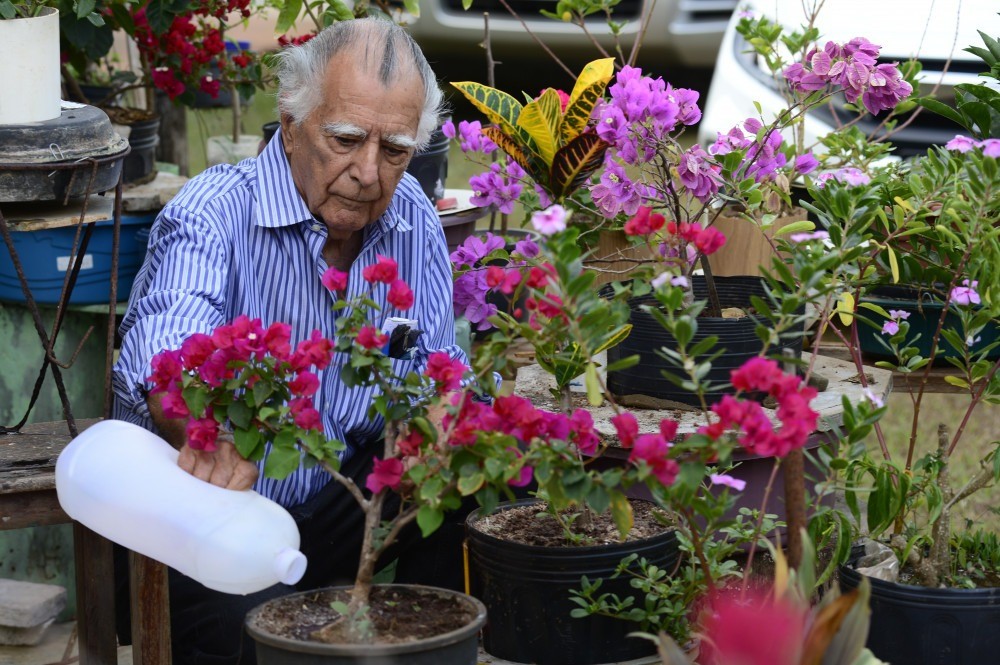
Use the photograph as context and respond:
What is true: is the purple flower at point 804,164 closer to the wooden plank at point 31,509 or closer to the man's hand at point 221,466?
the man's hand at point 221,466

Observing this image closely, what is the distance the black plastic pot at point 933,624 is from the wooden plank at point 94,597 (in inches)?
46.3

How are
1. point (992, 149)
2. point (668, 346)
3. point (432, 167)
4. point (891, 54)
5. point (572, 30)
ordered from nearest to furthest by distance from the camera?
point (992, 149)
point (668, 346)
point (432, 167)
point (891, 54)
point (572, 30)

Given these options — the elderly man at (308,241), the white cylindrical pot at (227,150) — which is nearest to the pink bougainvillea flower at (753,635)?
the elderly man at (308,241)

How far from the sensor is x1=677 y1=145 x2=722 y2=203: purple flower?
81.3 inches

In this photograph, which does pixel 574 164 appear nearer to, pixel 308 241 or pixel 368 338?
pixel 308 241

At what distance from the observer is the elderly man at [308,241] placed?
2.06 metres

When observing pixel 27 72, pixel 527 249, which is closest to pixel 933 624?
pixel 527 249

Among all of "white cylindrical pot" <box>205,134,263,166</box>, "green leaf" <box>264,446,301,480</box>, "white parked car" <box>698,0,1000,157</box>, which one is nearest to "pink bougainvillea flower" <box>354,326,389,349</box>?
"green leaf" <box>264,446,301,480</box>

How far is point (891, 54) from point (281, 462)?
106 inches

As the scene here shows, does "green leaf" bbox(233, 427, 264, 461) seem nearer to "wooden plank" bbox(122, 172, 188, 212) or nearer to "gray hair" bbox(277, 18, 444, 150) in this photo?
"gray hair" bbox(277, 18, 444, 150)

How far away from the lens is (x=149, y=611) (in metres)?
1.98

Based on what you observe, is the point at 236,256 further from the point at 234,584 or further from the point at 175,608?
the point at 234,584

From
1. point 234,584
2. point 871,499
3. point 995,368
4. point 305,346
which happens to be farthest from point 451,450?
point 995,368

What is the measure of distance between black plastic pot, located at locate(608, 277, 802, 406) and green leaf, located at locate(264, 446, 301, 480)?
73cm
